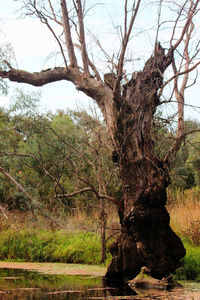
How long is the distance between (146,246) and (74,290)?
118 centimetres

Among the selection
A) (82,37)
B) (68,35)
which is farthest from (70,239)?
(82,37)

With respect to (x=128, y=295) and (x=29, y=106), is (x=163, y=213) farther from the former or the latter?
(x=29, y=106)

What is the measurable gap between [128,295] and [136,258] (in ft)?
2.11

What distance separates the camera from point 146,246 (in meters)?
5.75

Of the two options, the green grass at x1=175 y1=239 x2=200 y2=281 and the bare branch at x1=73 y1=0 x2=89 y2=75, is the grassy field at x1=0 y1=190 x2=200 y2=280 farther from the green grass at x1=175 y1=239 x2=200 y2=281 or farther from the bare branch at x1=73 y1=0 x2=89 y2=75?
the bare branch at x1=73 y1=0 x2=89 y2=75

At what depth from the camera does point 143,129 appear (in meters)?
6.11

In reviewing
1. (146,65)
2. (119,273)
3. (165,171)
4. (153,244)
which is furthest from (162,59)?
(119,273)

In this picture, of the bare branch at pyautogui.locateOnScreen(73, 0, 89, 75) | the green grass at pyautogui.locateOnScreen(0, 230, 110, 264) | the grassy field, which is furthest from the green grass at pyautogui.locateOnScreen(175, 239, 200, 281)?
the bare branch at pyautogui.locateOnScreen(73, 0, 89, 75)

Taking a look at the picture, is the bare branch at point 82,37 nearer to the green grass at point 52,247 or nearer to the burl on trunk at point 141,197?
the burl on trunk at point 141,197

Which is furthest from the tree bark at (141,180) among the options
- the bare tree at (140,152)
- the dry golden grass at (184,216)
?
the dry golden grass at (184,216)

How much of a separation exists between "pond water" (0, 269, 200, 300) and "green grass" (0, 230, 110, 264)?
179 cm

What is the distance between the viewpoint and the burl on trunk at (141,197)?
5785mm

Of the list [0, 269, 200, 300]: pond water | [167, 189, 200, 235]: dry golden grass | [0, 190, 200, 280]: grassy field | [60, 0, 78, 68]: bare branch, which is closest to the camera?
[0, 269, 200, 300]: pond water

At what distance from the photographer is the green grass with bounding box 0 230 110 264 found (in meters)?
8.95
